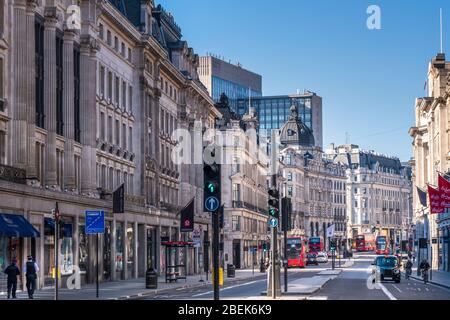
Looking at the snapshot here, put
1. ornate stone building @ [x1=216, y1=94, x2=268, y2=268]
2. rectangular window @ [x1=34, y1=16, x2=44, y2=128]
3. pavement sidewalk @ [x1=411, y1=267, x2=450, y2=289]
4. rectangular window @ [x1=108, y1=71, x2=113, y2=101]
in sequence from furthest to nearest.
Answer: ornate stone building @ [x1=216, y1=94, x2=268, y2=268], rectangular window @ [x1=108, y1=71, x2=113, y2=101], pavement sidewalk @ [x1=411, y1=267, x2=450, y2=289], rectangular window @ [x1=34, y1=16, x2=44, y2=128]

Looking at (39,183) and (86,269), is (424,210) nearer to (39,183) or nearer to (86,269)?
(86,269)

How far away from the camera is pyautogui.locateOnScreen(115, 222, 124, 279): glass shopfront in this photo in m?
70.2

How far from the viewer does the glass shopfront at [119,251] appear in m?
70.2

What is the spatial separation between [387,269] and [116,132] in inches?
953

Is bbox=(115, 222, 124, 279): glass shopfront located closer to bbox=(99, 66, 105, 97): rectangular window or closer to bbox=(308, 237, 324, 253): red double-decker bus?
bbox=(99, 66, 105, 97): rectangular window

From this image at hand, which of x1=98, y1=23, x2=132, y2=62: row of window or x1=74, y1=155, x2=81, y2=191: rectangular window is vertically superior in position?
x1=98, y1=23, x2=132, y2=62: row of window

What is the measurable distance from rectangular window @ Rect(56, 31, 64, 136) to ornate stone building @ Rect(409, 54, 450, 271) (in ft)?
133

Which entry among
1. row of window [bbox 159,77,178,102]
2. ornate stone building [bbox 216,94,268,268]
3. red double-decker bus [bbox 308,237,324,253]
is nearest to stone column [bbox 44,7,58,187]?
row of window [bbox 159,77,178,102]

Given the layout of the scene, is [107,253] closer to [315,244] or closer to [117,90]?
[117,90]

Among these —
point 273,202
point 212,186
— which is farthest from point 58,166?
point 212,186

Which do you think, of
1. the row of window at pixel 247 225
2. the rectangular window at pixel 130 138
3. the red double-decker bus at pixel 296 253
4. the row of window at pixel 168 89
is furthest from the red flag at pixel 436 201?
the row of window at pixel 247 225

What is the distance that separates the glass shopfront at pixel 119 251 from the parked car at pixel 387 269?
1962 cm

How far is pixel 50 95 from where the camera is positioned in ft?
180

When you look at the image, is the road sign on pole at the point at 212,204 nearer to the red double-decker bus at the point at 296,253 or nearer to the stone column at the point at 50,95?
the stone column at the point at 50,95
